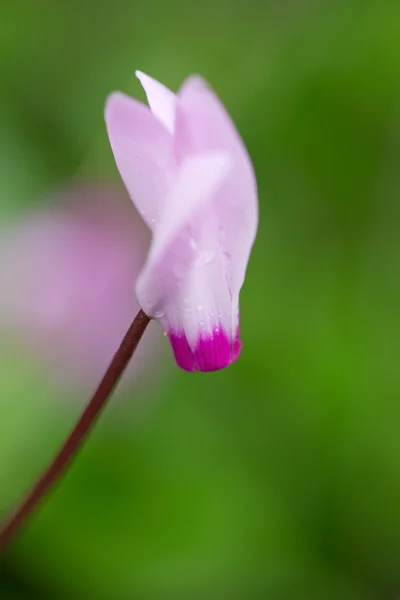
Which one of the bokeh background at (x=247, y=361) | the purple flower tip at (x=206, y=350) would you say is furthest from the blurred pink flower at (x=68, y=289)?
the purple flower tip at (x=206, y=350)

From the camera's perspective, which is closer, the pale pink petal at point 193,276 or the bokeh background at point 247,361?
the pale pink petal at point 193,276

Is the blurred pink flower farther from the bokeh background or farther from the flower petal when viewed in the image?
the flower petal

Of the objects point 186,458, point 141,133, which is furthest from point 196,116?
point 186,458

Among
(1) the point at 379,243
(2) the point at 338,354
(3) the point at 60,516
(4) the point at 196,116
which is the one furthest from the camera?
(1) the point at 379,243

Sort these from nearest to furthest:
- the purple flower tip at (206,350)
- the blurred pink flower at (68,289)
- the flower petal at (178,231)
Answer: the flower petal at (178,231)
the purple flower tip at (206,350)
the blurred pink flower at (68,289)

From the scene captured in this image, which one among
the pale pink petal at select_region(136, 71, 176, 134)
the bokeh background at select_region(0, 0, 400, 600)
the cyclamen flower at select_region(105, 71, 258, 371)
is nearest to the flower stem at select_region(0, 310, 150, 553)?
the cyclamen flower at select_region(105, 71, 258, 371)

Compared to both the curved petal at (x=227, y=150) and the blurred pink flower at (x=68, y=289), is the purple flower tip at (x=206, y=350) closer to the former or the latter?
the curved petal at (x=227, y=150)

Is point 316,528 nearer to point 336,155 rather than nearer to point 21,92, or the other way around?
point 336,155
